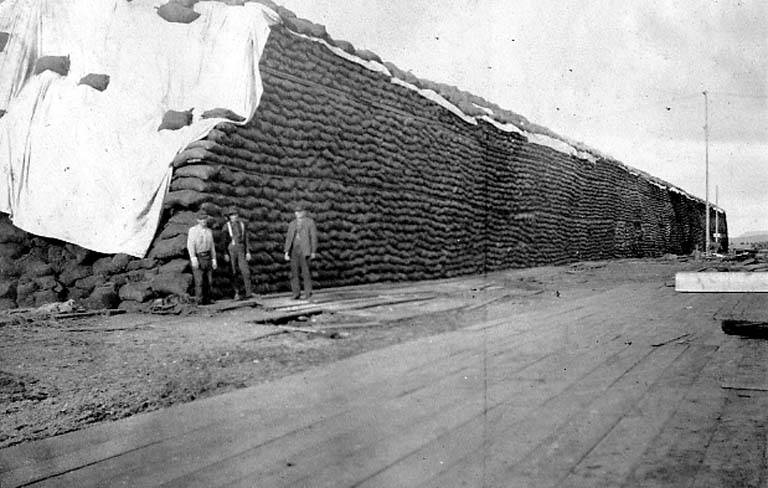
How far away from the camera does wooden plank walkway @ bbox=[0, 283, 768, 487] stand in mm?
1186

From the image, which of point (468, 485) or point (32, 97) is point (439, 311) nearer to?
point (468, 485)

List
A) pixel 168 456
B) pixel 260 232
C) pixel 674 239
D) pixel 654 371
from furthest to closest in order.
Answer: pixel 260 232
pixel 674 239
pixel 654 371
pixel 168 456

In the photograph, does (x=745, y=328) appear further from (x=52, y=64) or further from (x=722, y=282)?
(x=52, y=64)

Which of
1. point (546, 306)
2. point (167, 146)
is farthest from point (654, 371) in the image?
point (167, 146)

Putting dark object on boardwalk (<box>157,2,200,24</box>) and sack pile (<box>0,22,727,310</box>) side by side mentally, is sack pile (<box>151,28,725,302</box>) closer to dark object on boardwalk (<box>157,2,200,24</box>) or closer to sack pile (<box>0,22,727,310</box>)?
sack pile (<box>0,22,727,310</box>)

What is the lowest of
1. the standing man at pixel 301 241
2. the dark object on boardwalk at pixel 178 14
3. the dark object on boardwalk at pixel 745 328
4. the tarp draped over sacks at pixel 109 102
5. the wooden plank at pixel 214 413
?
the wooden plank at pixel 214 413

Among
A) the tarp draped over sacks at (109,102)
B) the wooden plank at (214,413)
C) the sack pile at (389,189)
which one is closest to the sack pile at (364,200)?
the sack pile at (389,189)

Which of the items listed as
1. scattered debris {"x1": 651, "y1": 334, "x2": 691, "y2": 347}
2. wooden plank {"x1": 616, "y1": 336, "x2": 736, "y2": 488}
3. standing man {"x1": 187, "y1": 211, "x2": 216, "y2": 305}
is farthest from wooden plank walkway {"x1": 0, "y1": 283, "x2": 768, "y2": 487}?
standing man {"x1": 187, "y1": 211, "x2": 216, "y2": 305}

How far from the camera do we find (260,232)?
3.36 meters

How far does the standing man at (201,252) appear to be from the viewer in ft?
12.0

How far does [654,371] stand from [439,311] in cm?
78

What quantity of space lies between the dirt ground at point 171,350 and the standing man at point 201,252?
285 millimetres

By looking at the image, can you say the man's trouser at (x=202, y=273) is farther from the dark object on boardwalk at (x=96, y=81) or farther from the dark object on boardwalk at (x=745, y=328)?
the dark object on boardwalk at (x=745, y=328)

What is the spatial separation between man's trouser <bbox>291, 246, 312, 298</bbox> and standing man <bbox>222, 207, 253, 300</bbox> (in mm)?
455
